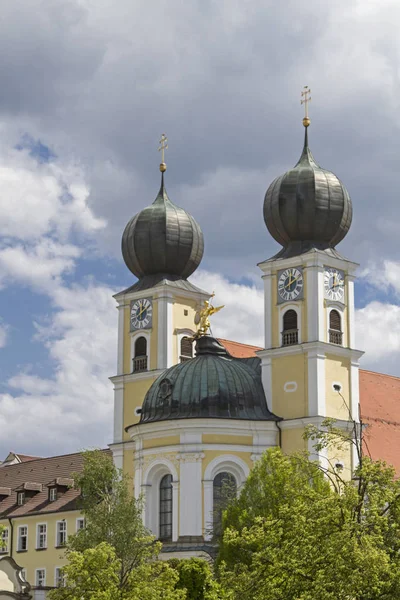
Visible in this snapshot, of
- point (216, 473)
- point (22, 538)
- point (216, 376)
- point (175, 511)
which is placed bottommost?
point (22, 538)

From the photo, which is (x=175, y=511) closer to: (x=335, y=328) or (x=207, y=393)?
(x=207, y=393)

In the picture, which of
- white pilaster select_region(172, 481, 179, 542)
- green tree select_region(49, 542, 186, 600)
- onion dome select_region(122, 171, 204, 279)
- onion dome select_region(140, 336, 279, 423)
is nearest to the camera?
green tree select_region(49, 542, 186, 600)

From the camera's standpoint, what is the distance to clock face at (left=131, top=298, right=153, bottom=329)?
64.8m

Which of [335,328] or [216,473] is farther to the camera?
[335,328]

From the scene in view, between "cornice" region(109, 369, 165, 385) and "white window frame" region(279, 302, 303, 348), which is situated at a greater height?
"white window frame" region(279, 302, 303, 348)

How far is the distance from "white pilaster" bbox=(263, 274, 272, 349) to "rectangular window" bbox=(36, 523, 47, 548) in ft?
58.5

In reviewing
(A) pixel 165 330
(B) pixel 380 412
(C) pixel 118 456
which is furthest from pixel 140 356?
A: (B) pixel 380 412

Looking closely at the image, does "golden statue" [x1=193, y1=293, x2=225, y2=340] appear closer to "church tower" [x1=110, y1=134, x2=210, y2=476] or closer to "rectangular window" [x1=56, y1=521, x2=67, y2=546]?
"church tower" [x1=110, y1=134, x2=210, y2=476]

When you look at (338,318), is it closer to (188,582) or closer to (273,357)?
(273,357)

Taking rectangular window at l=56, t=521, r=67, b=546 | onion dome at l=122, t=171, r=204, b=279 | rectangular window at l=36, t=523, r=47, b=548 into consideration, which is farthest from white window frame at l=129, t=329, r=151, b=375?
rectangular window at l=36, t=523, r=47, b=548

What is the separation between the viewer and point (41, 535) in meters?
68.8

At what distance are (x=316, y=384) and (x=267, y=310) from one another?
15.2 feet

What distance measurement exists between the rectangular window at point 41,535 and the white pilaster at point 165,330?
12007mm

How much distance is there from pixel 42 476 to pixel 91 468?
2293 centimetres
